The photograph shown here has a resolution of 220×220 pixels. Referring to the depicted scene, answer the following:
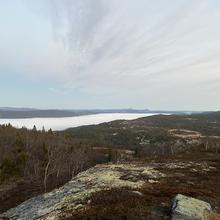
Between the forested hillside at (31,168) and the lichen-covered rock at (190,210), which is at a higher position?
the lichen-covered rock at (190,210)

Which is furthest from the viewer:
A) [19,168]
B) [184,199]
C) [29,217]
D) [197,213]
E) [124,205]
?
[19,168]

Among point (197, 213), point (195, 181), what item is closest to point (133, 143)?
point (195, 181)

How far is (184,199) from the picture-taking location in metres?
8.73

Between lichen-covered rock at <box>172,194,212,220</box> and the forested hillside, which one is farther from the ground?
lichen-covered rock at <box>172,194,212,220</box>

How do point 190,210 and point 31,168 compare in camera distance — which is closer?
point 190,210

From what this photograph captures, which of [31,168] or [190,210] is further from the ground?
A: [190,210]

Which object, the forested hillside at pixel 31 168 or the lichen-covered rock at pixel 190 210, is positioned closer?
the lichen-covered rock at pixel 190 210

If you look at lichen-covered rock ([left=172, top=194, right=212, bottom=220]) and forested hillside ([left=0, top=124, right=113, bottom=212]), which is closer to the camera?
lichen-covered rock ([left=172, top=194, right=212, bottom=220])

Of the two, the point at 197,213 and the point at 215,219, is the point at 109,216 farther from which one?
the point at 215,219

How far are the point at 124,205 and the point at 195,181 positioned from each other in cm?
1148

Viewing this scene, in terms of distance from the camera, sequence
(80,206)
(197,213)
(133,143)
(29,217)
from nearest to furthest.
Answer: (197,213)
(80,206)
(29,217)
(133,143)

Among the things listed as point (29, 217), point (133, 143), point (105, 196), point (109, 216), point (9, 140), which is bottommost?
point (133, 143)

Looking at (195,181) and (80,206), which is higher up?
(80,206)

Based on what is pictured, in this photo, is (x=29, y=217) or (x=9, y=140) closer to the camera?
(x=29, y=217)
